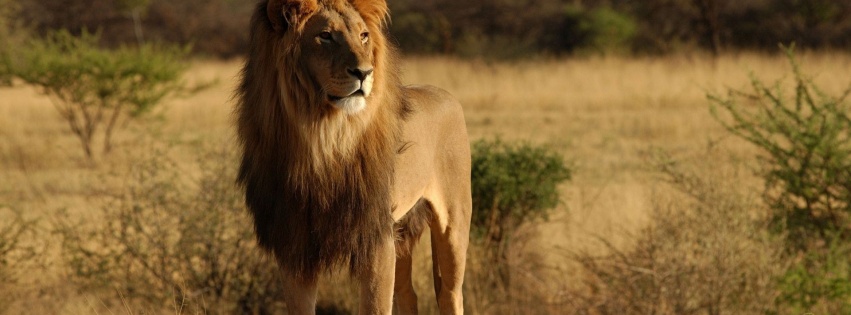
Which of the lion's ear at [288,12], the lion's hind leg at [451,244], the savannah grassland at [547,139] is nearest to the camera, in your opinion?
the lion's ear at [288,12]

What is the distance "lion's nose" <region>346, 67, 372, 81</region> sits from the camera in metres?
4.19

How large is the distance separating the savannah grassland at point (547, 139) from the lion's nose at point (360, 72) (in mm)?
1079

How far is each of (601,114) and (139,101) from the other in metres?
6.66

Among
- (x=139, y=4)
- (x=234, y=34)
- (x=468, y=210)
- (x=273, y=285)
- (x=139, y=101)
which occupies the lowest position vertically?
(x=234, y=34)

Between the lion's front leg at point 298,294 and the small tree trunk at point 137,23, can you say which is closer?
the lion's front leg at point 298,294

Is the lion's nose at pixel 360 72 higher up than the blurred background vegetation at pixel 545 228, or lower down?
higher up

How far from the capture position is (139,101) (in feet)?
49.0

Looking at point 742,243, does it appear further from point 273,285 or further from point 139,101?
point 139,101

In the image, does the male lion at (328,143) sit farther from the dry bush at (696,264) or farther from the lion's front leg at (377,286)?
the dry bush at (696,264)

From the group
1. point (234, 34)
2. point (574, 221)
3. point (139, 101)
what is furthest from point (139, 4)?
point (574, 221)

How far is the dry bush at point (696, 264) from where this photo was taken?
Answer: 24.5 ft

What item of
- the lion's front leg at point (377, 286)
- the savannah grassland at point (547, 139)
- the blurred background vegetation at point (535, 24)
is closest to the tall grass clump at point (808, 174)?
the savannah grassland at point (547, 139)

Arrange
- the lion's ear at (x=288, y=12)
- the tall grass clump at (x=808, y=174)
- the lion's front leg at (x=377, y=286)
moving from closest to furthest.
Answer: the lion's ear at (x=288, y=12)
the lion's front leg at (x=377, y=286)
the tall grass clump at (x=808, y=174)

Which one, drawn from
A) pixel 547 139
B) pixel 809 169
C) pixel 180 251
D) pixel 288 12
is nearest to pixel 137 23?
pixel 547 139
